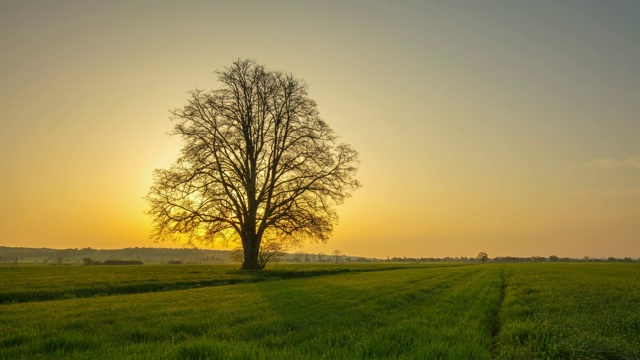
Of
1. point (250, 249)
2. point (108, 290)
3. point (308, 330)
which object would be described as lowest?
point (108, 290)

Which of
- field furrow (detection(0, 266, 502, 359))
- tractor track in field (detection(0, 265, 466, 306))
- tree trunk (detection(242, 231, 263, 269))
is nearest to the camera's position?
field furrow (detection(0, 266, 502, 359))

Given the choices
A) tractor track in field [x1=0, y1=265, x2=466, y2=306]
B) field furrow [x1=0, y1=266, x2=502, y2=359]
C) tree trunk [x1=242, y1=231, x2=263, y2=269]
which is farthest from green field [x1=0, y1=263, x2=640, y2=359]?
tree trunk [x1=242, y1=231, x2=263, y2=269]

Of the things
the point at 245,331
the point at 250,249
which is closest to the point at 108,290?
the point at 245,331

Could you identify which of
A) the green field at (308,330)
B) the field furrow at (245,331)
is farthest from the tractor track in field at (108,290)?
the field furrow at (245,331)

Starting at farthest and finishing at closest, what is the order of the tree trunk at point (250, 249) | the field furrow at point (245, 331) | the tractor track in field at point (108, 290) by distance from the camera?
the tree trunk at point (250, 249) < the tractor track in field at point (108, 290) < the field furrow at point (245, 331)

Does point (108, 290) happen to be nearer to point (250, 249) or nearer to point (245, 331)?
point (245, 331)

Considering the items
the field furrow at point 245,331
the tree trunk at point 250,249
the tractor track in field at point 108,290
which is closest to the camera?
the field furrow at point 245,331

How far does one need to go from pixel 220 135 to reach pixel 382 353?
33.1m

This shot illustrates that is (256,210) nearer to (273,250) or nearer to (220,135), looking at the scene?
(273,250)

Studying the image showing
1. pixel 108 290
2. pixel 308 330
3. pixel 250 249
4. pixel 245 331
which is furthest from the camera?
pixel 250 249

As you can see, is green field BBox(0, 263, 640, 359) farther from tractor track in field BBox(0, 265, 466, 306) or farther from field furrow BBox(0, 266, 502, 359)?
tractor track in field BBox(0, 265, 466, 306)

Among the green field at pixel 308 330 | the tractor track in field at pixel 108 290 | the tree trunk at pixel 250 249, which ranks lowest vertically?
the tractor track in field at pixel 108 290

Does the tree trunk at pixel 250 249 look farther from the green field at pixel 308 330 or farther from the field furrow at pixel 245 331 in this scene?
the field furrow at pixel 245 331

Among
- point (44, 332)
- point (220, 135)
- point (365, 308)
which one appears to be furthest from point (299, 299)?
point (220, 135)
